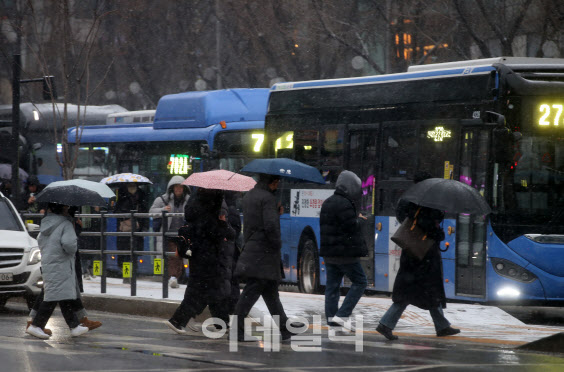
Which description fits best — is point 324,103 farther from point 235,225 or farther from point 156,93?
point 156,93

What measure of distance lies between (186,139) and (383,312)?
27.5ft

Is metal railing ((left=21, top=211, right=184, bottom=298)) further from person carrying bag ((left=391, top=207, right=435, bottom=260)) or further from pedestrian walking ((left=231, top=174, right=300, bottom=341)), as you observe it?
person carrying bag ((left=391, top=207, right=435, bottom=260))

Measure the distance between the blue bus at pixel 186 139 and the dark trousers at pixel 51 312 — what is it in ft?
23.8

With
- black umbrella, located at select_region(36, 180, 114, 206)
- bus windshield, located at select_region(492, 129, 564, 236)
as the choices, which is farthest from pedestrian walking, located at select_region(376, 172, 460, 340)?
black umbrella, located at select_region(36, 180, 114, 206)

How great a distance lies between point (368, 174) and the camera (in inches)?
637

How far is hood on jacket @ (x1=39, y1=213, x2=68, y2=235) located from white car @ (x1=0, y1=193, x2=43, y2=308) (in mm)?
3220

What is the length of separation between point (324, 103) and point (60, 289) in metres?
7.03

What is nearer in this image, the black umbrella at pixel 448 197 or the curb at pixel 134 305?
the black umbrella at pixel 448 197

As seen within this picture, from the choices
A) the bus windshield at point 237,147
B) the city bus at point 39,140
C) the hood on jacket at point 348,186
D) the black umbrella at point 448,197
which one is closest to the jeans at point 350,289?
the hood on jacket at point 348,186

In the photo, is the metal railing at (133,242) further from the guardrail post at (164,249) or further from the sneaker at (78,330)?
the sneaker at (78,330)

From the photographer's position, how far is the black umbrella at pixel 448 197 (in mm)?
11008

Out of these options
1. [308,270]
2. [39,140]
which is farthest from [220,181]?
[39,140]

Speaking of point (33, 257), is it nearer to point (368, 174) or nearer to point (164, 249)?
point (164, 249)

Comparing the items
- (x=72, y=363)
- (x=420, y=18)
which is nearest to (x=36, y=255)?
(x=72, y=363)
